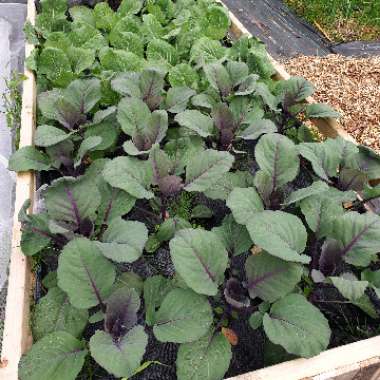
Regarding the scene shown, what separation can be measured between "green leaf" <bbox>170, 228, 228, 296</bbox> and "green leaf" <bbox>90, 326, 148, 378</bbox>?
0.18 metres

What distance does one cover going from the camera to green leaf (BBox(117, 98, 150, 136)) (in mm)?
1640

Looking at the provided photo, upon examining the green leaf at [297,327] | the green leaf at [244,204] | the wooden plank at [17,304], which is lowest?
the wooden plank at [17,304]

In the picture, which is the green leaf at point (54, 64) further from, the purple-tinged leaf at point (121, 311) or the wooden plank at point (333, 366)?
the wooden plank at point (333, 366)

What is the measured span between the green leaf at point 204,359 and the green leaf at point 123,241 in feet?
0.87

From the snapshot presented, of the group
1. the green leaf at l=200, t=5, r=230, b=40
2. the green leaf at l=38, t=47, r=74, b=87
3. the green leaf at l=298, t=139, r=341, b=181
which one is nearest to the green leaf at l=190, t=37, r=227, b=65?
the green leaf at l=200, t=5, r=230, b=40

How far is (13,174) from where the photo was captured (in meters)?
2.14

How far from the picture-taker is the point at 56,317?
49.6 inches

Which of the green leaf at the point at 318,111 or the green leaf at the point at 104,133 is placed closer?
the green leaf at the point at 104,133

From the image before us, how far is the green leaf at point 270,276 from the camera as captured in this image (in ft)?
3.92

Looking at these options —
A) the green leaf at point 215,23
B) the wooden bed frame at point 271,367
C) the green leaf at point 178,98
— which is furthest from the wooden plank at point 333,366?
the green leaf at point 215,23

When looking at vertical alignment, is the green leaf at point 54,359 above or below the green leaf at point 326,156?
below

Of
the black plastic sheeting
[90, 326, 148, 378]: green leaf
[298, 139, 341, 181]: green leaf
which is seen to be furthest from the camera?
the black plastic sheeting

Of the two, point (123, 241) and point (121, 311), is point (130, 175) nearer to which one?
point (123, 241)

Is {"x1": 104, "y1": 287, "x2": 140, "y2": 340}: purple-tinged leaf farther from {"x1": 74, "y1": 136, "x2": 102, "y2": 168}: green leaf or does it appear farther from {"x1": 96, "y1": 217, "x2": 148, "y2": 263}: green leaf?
{"x1": 74, "y1": 136, "x2": 102, "y2": 168}: green leaf
